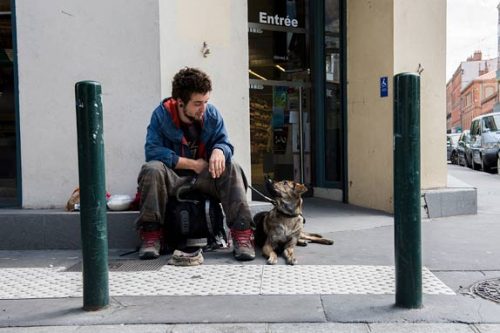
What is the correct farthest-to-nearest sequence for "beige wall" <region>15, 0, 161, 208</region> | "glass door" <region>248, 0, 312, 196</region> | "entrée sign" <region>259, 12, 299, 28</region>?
"glass door" <region>248, 0, 312, 196</region> < "entrée sign" <region>259, 12, 299, 28</region> < "beige wall" <region>15, 0, 161, 208</region>

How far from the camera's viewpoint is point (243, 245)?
15.2ft

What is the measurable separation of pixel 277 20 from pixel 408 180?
5.28 metres

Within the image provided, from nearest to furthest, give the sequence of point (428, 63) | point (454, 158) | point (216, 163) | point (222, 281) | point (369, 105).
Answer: point (222, 281) → point (216, 163) → point (428, 63) → point (369, 105) → point (454, 158)

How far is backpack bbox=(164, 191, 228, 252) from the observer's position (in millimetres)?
4699

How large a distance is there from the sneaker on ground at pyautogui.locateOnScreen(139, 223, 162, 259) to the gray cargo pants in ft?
0.28

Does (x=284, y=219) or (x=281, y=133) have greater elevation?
(x=281, y=133)

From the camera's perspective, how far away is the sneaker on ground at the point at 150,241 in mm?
4648

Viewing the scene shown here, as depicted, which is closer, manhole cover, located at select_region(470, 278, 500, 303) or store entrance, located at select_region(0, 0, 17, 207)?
manhole cover, located at select_region(470, 278, 500, 303)

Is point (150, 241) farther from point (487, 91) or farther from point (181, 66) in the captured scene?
point (487, 91)

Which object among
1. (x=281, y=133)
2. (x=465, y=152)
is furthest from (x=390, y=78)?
(x=465, y=152)

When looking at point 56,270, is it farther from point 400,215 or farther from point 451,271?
point 451,271

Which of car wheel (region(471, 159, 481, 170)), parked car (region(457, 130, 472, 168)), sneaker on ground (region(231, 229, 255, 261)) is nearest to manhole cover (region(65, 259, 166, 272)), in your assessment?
sneaker on ground (region(231, 229, 255, 261))

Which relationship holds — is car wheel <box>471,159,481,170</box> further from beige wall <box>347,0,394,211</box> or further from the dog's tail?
the dog's tail

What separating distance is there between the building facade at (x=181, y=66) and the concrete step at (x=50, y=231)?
32 cm
